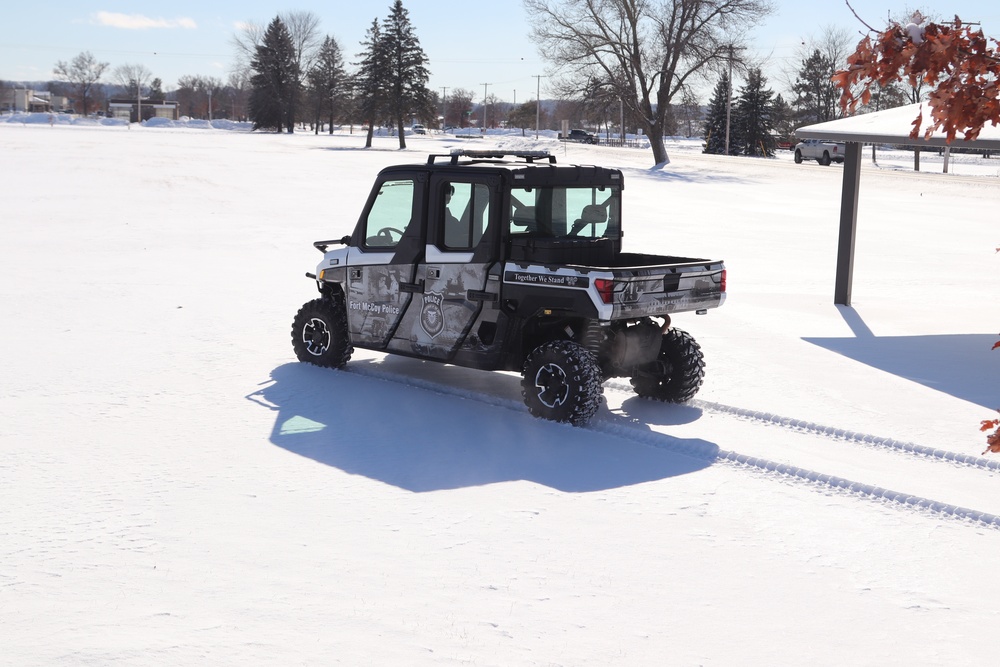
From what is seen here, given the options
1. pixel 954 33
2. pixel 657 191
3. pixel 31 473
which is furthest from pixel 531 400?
pixel 657 191

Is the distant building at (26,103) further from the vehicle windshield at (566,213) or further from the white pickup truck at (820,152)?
the vehicle windshield at (566,213)

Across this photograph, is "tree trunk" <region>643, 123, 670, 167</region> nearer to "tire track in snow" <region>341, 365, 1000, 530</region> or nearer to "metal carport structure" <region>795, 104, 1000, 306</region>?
"metal carport structure" <region>795, 104, 1000, 306</region>

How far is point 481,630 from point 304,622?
0.83m

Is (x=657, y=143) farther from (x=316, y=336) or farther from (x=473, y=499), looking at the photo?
(x=473, y=499)

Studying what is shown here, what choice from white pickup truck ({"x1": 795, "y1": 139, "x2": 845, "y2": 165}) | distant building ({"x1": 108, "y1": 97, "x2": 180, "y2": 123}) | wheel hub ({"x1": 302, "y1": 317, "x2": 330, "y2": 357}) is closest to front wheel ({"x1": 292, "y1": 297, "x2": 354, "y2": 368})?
wheel hub ({"x1": 302, "y1": 317, "x2": 330, "y2": 357})

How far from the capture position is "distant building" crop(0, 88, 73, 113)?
528 feet

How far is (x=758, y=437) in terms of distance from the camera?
27.3ft

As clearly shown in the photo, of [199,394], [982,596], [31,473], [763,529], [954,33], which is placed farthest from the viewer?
[199,394]

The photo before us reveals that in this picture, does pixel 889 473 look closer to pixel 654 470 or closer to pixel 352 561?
pixel 654 470

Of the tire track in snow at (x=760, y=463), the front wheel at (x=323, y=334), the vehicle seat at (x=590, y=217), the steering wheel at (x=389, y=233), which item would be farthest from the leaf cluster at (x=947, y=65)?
the front wheel at (x=323, y=334)

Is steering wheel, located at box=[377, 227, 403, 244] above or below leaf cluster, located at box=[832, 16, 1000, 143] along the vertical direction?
below

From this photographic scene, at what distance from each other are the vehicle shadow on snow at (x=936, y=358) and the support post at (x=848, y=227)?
5.34 ft

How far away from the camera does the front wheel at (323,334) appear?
33.4ft

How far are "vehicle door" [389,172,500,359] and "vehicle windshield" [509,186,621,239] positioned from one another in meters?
0.24
